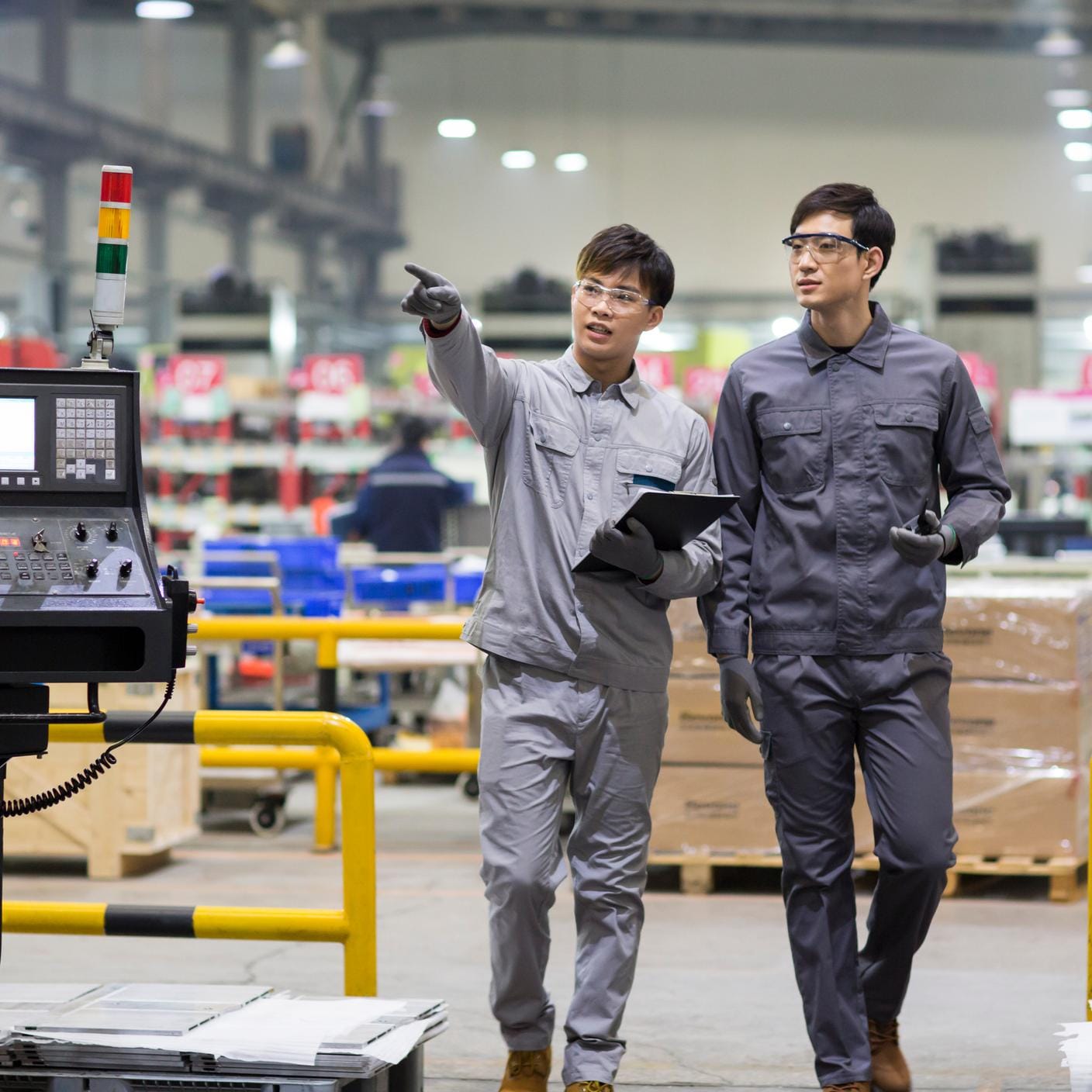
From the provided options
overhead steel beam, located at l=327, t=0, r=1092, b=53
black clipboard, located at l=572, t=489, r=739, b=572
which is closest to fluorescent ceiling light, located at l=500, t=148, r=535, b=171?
overhead steel beam, located at l=327, t=0, r=1092, b=53

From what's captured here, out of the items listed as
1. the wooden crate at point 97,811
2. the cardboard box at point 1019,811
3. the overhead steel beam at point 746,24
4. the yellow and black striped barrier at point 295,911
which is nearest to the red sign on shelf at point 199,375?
the wooden crate at point 97,811

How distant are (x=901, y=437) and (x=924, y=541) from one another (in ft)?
1.09

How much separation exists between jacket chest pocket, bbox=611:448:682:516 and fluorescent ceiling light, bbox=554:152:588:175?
23476 mm

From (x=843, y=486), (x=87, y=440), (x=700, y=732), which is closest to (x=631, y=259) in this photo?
(x=843, y=486)

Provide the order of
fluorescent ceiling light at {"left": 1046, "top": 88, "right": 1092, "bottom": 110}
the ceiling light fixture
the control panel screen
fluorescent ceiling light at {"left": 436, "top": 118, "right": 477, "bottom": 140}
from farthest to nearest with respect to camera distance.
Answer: fluorescent ceiling light at {"left": 1046, "top": 88, "right": 1092, "bottom": 110}
fluorescent ceiling light at {"left": 436, "top": 118, "right": 477, "bottom": 140}
the ceiling light fixture
the control panel screen

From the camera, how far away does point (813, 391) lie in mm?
3330

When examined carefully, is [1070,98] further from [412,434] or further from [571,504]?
[571,504]

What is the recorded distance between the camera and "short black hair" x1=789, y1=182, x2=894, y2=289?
330 cm

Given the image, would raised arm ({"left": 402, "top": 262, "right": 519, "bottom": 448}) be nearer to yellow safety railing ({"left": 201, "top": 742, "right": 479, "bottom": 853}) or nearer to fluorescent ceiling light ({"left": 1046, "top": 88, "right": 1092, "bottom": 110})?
yellow safety railing ({"left": 201, "top": 742, "right": 479, "bottom": 853})

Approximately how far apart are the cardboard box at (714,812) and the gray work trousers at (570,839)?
7.83 ft

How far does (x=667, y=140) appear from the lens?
85.3 feet

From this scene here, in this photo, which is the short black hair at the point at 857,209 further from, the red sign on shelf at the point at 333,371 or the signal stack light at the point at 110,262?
the red sign on shelf at the point at 333,371

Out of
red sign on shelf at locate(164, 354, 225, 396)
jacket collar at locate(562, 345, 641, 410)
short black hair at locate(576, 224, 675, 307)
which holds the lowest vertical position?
jacket collar at locate(562, 345, 641, 410)

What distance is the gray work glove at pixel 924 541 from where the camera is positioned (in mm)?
3035
